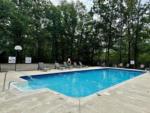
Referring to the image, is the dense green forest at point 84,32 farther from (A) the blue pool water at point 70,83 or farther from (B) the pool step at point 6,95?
(B) the pool step at point 6,95

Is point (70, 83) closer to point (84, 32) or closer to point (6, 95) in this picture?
point (6, 95)

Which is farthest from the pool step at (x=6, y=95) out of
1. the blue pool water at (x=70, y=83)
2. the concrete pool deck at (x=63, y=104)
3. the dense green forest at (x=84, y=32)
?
the dense green forest at (x=84, y=32)

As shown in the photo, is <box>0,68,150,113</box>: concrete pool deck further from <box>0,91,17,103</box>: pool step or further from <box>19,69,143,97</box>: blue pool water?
<box>19,69,143,97</box>: blue pool water

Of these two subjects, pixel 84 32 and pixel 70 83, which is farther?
pixel 84 32

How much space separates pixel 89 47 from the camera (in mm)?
18859

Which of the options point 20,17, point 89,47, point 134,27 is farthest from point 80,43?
point 20,17

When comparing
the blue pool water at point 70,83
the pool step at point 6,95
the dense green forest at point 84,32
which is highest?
the dense green forest at point 84,32

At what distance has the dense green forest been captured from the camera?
16406mm

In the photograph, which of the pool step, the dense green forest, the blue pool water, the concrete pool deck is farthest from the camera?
the dense green forest

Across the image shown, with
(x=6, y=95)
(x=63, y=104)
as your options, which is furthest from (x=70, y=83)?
(x=63, y=104)

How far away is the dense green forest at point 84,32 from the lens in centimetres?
1641

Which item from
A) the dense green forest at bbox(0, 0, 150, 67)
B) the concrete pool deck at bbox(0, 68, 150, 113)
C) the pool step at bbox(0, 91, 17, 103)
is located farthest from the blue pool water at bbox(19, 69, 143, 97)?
the dense green forest at bbox(0, 0, 150, 67)

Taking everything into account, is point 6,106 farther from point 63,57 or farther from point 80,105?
point 63,57

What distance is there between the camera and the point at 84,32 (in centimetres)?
1920
